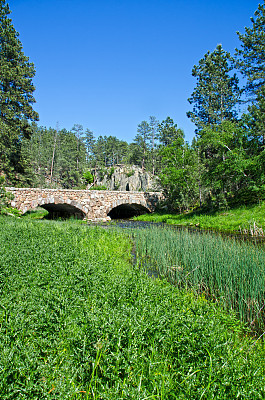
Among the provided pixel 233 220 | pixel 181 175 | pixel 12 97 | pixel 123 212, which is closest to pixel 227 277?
pixel 233 220

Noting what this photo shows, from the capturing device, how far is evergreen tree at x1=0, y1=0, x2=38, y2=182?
842 inches

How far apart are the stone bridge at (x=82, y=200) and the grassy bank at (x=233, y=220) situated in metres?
5.46

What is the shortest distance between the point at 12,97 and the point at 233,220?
19950mm

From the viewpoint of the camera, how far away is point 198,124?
30078 mm

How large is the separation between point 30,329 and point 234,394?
65.6 inches

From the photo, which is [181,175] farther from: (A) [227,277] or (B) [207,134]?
(A) [227,277]

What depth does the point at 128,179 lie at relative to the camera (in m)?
43.7

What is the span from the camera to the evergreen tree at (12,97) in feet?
70.1

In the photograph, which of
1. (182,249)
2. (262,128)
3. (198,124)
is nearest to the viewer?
(182,249)

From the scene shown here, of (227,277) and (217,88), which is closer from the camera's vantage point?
(227,277)

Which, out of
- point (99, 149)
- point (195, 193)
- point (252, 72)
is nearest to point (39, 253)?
point (195, 193)

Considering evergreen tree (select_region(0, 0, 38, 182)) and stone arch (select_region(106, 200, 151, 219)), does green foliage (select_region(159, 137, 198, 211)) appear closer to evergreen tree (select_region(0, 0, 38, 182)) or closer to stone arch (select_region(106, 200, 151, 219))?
stone arch (select_region(106, 200, 151, 219))

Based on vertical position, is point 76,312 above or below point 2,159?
below

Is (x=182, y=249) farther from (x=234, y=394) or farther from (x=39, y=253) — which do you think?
(x=234, y=394)
